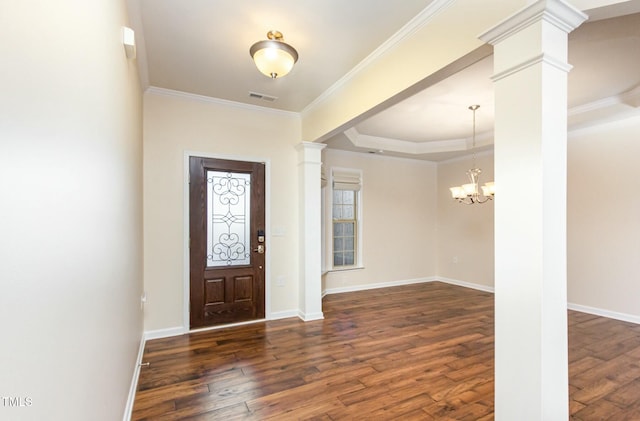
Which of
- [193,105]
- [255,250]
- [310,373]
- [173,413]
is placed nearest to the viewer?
[173,413]

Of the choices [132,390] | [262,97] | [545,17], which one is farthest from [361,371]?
[262,97]

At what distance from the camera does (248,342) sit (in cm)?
335

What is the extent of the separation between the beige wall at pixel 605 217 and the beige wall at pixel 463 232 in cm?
Result: 129

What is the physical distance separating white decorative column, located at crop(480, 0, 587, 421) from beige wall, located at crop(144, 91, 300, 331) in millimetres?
2992

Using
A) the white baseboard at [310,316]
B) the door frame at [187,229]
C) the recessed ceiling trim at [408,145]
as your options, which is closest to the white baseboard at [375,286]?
the white baseboard at [310,316]

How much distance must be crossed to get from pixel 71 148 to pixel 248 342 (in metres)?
2.93

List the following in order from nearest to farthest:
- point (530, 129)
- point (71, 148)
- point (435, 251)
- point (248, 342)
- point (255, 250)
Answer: point (71, 148), point (530, 129), point (248, 342), point (255, 250), point (435, 251)

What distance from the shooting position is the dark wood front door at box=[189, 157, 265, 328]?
12.1ft

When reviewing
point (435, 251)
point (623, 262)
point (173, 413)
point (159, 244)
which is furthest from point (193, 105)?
point (623, 262)

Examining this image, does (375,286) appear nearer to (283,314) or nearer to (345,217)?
(345,217)

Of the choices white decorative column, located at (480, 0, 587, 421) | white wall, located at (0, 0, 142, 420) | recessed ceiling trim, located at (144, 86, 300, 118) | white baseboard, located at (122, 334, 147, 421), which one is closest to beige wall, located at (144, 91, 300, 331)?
recessed ceiling trim, located at (144, 86, 300, 118)

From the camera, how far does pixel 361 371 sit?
2.72 meters

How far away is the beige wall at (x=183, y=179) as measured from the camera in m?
3.49

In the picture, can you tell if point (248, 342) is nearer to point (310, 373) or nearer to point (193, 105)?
point (310, 373)
